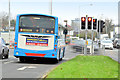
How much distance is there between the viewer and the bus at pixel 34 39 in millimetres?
19391

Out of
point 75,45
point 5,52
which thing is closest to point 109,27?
point 75,45

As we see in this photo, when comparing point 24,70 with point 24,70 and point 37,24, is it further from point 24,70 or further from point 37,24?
point 37,24

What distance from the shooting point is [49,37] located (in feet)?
64.0

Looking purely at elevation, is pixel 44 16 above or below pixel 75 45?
above

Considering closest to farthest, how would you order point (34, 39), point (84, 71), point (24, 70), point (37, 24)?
point (84, 71), point (24, 70), point (34, 39), point (37, 24)

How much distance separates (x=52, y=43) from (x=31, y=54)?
59.2 inches

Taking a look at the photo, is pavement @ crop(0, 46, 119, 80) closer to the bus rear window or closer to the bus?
the bus

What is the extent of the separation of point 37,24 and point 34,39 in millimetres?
1018

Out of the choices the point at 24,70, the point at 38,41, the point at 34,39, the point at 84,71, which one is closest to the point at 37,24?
the point at 34,39

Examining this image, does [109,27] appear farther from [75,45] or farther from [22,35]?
[22,35]

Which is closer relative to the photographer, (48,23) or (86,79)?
(86,79)

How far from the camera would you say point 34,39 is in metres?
19.5

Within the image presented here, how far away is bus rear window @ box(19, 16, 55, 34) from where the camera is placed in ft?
64.3

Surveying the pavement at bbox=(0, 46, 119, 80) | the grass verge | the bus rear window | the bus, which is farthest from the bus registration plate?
the grass verge
